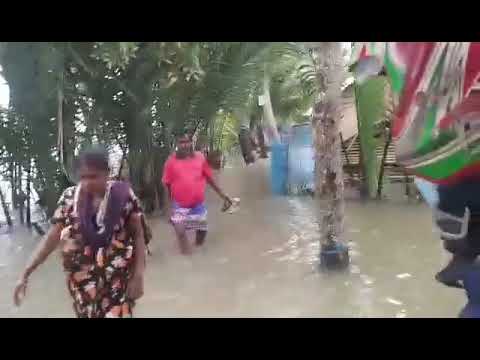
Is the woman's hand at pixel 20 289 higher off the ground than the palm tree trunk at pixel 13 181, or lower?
lower

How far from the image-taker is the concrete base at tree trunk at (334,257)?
10.5 ft

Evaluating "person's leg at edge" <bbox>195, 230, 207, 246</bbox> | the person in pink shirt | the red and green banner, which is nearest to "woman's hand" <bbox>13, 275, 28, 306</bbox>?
the person in pink shirt

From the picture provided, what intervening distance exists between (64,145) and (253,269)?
129 centimetres

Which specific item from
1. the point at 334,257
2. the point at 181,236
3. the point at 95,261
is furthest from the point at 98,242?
the point at 334,257

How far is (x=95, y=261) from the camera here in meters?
2.44

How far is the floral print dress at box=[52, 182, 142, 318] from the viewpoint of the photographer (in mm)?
2420

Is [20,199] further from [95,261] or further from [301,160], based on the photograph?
[301,160]

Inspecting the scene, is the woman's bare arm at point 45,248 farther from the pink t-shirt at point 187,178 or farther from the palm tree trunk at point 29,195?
the palm tree trunk at point 29,195

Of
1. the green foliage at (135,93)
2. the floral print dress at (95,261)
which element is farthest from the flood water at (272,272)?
the green foliage at (135,93)

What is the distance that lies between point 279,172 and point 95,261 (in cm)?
194

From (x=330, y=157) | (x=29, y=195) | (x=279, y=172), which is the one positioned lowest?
(x=29, y=195)
